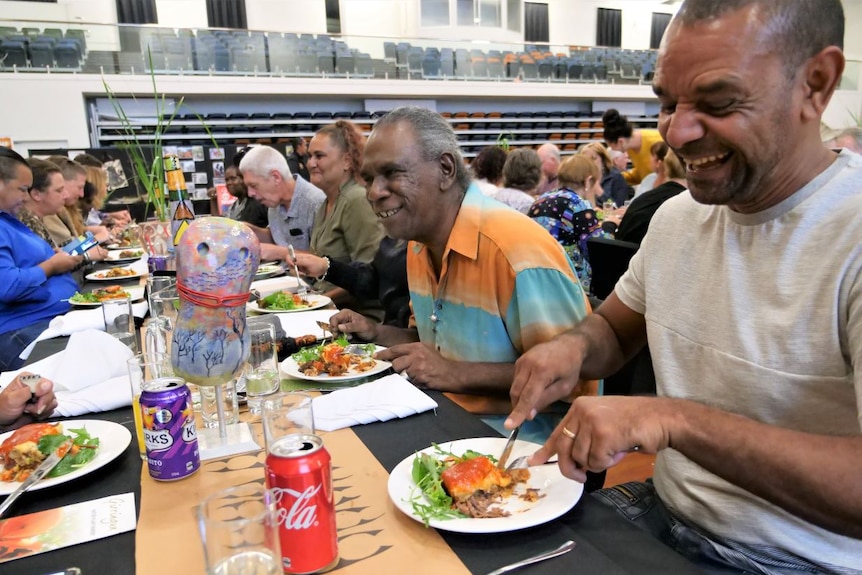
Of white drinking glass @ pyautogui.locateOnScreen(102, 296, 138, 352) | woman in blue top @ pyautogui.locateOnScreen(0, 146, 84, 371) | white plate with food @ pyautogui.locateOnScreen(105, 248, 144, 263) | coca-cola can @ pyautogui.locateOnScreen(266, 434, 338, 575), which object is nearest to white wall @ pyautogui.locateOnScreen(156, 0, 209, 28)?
white plate with food @ pyautogui.locateOnScreen(105, 248, 144, 263)

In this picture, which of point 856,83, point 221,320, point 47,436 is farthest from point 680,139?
point 856,83

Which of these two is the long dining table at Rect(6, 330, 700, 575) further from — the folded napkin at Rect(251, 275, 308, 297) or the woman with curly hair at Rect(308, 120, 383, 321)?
the woman with curly hair at Rect(308, 120, 383, 321)

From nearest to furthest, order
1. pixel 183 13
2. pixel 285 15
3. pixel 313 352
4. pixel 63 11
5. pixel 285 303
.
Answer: pixel 313 352 < pixel 285 303 < pixel 63 11 < pixel 183 13 < pixel 285 15

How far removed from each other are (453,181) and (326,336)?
71 centimetres

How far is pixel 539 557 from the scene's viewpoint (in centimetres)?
91

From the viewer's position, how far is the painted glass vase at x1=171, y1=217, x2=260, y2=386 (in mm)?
1137

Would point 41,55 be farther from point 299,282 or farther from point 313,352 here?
point 313,352

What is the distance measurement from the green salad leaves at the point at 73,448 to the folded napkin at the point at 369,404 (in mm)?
473

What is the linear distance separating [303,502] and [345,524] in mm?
215

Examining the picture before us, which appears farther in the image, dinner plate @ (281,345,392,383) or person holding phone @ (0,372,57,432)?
dinner plate @ (281,345,392,383)

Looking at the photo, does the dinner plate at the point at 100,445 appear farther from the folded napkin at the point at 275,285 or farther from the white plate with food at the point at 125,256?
the white plate with food at the point at 125,256

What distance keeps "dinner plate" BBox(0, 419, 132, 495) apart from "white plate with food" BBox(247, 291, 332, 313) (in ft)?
3.98

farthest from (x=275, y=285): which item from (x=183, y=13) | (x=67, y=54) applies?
(x=183, y=13)

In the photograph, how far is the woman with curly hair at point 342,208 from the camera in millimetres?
3531
